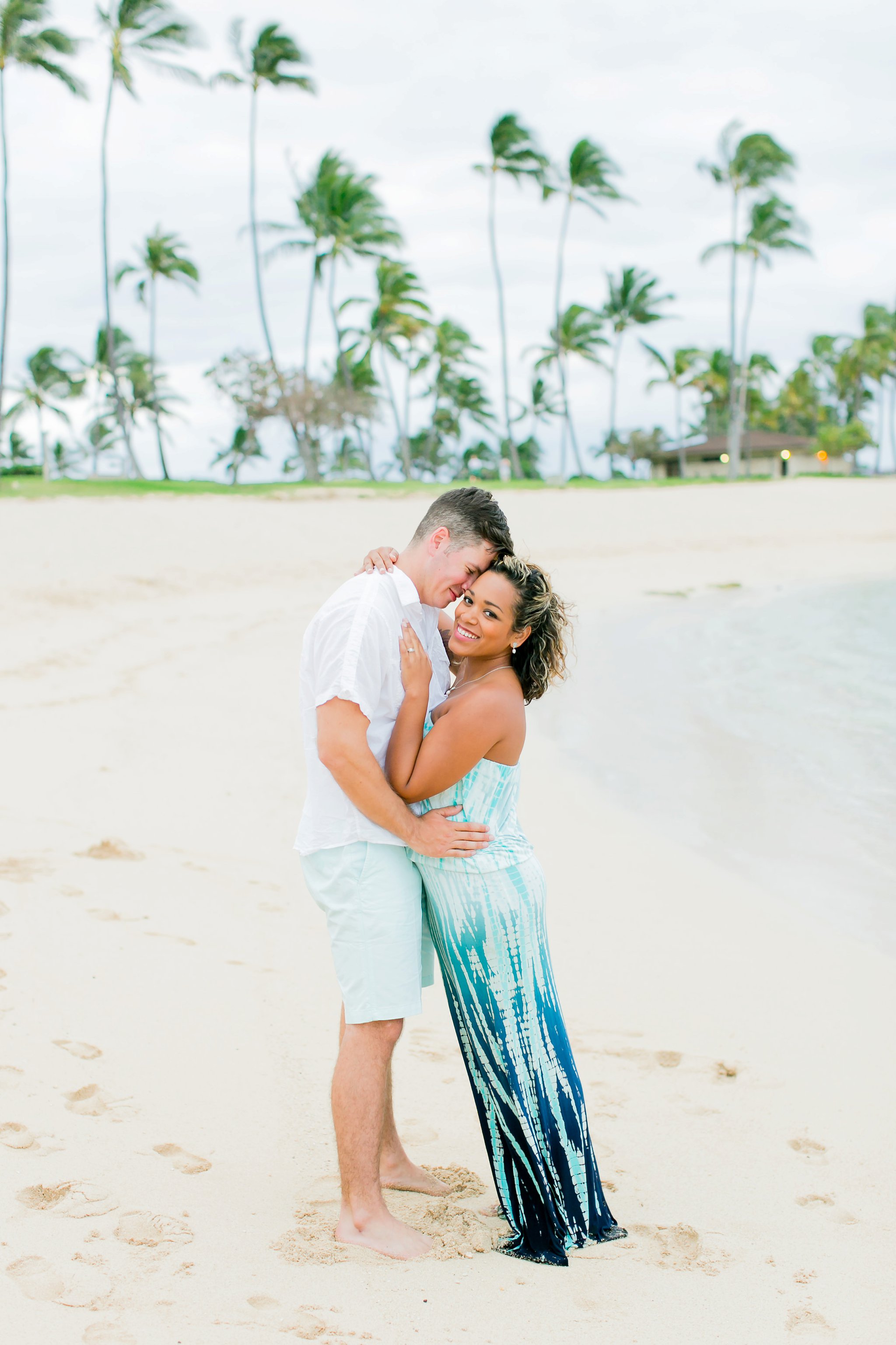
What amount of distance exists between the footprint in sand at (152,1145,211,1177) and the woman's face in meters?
1.42

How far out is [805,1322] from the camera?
2.27 m

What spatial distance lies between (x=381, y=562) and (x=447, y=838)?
0.73 m

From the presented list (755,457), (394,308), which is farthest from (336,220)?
(755,457)

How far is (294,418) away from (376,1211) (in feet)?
114

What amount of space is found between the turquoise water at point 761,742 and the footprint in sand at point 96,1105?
11.1ft

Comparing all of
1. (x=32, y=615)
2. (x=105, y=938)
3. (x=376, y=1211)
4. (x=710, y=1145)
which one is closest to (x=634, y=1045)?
(x=710, y=1145)

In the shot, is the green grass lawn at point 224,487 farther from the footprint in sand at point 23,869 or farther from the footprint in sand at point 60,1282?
the footprint in sand at point 60,1282

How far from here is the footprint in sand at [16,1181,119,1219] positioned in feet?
7.70

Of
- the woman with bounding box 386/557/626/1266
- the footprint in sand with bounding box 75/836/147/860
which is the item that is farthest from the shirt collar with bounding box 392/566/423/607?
the footprint in sand with bounding box 75/836/147/860

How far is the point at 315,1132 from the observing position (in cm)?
298

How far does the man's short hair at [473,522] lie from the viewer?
2602mm

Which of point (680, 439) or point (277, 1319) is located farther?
point (680, 439)

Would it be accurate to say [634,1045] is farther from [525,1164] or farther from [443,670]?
[443,670]

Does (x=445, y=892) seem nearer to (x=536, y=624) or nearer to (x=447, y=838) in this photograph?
(x=447, y=838)
